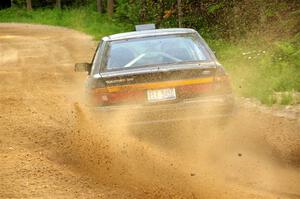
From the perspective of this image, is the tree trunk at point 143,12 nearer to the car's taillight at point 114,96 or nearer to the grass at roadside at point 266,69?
the grass at roadside at point 266,69

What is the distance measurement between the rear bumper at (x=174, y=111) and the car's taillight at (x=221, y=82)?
0.09 metres

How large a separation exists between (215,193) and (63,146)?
3.38m

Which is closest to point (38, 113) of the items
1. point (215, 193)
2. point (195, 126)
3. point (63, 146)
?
point (63, 146)

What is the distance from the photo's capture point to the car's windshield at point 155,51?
8.04 meters

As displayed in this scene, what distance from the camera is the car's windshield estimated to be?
804 cm

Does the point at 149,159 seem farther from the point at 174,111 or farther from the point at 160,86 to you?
the point at 160,86

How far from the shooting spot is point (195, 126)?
7438mm

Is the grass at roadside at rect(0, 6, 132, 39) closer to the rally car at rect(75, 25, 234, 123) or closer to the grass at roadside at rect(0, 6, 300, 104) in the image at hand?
the grass at roadside at rect(0, 6, 300, 104)

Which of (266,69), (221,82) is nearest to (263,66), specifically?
(266,69)

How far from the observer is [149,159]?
24.2ft

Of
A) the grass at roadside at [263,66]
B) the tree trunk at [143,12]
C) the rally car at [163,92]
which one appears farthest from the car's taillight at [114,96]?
the tree trunk at [143,12]

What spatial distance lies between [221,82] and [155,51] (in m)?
1.24

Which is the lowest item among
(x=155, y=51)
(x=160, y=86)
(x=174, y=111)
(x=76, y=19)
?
(x=76, y=19)

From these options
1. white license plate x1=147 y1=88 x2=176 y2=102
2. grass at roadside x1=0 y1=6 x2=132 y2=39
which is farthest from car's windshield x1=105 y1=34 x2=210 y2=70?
grass at roadside x1=0 y1=6 x2=132 y2=39
